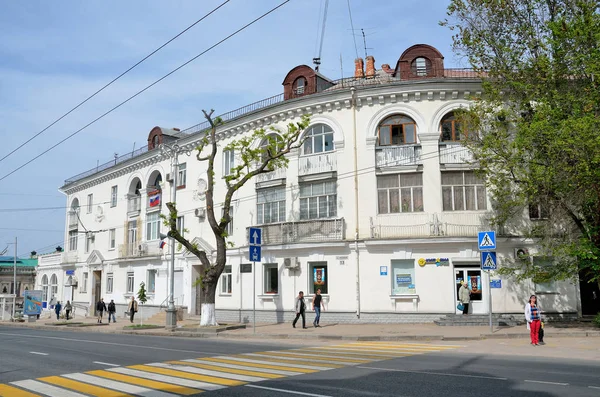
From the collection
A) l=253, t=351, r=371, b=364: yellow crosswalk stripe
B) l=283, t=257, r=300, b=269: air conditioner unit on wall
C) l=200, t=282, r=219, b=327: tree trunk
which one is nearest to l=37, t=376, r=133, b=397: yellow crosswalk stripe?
l=253, t=351, r=371, b=364: yellow crosswalk stripe

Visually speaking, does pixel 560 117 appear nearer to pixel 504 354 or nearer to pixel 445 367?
pixel 504 354

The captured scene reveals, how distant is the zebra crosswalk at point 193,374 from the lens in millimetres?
9148

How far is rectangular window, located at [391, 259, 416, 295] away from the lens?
2400 centimetres

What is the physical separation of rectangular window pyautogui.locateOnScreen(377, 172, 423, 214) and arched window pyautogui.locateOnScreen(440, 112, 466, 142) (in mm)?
2169

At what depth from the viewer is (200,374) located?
10750 millimetres

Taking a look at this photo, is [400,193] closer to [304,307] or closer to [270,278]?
[304,307]

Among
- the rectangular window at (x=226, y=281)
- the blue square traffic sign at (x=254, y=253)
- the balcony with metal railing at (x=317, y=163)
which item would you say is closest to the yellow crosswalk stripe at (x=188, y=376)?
the blue square traffic sign at (x=254, y=253)

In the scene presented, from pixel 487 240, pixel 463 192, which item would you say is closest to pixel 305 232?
pixel 463 192

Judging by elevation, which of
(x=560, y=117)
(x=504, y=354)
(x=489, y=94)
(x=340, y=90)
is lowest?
(x=504, y=354)

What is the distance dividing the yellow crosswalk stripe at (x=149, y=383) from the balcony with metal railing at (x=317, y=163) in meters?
16.7

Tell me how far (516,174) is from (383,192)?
666 centimetres

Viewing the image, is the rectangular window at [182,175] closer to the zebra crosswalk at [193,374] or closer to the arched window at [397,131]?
the arched window at [397,131]

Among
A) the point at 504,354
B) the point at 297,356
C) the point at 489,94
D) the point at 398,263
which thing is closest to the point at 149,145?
the point at 398,263

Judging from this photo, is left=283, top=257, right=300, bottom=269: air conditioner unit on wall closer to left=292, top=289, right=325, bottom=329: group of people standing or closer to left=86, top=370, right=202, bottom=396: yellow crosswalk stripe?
left=292, top=289, right=325, bottom=329: group of people standing
